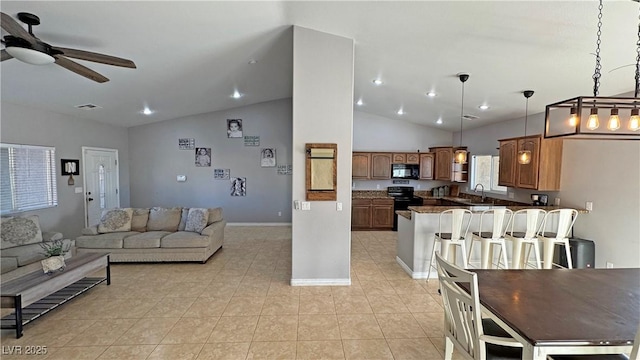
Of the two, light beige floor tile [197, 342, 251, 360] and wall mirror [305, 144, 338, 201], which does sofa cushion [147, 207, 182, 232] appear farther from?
light beige floor tile [197, 342, 251, 360]

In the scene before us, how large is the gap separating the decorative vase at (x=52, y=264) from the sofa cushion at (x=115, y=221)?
1809 mm

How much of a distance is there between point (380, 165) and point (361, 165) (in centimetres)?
51

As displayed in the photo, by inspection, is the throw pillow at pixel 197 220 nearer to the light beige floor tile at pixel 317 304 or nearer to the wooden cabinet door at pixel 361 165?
the light beige floor tile at pixel 317 304

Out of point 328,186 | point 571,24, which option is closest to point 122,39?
point 328,186

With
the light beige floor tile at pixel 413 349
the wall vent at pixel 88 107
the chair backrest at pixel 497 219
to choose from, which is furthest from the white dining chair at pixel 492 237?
the wall vent at pixel 88 107

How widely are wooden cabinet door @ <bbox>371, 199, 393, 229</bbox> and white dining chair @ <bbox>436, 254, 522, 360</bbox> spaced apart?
5579mm

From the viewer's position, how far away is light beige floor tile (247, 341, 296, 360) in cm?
260

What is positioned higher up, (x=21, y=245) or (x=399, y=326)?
(x=21, y=245)

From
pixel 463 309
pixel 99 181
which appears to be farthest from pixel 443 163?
pixel 99 181

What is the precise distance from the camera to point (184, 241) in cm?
501

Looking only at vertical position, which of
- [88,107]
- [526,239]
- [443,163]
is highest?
[88,107]

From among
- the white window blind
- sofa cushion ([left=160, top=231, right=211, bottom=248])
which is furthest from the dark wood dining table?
the white window blind

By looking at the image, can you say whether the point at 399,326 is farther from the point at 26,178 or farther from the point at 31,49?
the point at 26,178

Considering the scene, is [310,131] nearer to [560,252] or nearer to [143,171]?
[560,252]
